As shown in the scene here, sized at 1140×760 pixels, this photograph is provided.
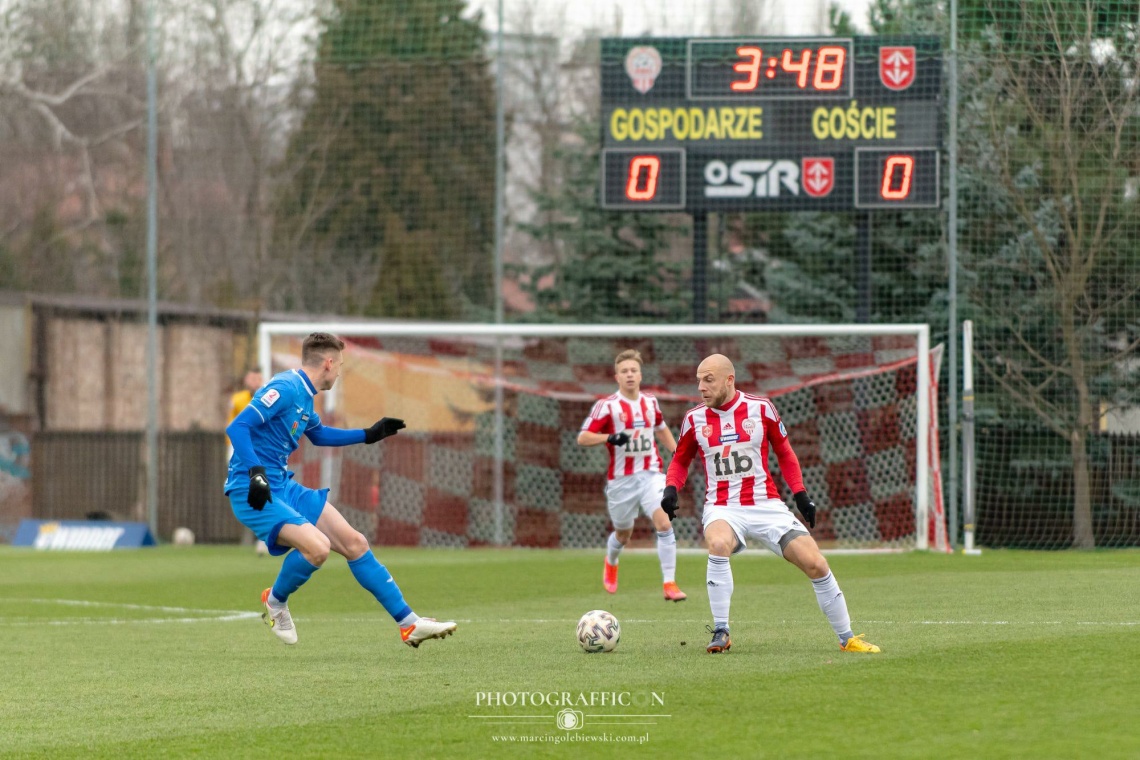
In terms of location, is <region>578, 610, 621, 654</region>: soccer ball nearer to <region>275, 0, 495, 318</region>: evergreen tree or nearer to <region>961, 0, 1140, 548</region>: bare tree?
<region>961, 0, 1140, 548</region>: bare tree

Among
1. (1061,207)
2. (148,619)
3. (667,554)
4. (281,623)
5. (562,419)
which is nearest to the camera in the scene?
(281,623)

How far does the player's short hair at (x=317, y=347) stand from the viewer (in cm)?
906

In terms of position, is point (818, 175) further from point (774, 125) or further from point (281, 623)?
point (281, 623)

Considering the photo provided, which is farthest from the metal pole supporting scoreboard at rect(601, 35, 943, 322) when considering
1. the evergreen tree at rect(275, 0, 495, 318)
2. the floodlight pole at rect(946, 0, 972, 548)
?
the evergreen tree at rect(275, 0, 495, 318)

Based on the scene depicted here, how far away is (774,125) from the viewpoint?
18.1 metres

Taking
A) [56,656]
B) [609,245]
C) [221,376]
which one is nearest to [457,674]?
[56,656]

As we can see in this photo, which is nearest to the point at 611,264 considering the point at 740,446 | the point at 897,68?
the point at 897,68

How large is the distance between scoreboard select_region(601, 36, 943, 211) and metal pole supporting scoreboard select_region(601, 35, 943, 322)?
0.5 inches

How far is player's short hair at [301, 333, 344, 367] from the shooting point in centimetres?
906

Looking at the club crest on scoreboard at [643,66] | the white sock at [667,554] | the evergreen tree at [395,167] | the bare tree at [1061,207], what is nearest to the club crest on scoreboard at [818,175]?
the club crest on scoreboard at [643,66]

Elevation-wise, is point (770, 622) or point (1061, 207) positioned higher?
point (1061, 207)

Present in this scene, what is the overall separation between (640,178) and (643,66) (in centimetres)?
136

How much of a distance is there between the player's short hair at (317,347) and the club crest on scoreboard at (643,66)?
32.7 feet

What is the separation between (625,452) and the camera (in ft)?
44.2
